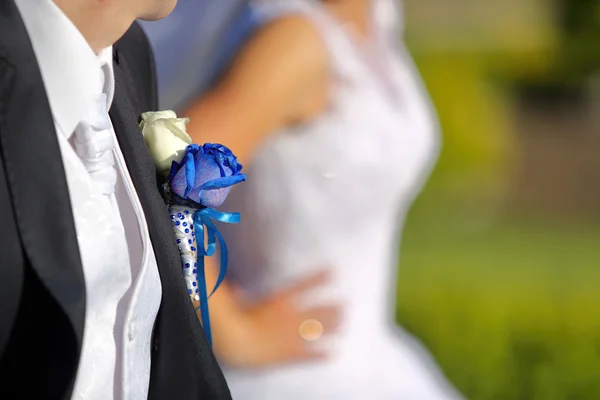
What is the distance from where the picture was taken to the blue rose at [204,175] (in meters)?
0.69

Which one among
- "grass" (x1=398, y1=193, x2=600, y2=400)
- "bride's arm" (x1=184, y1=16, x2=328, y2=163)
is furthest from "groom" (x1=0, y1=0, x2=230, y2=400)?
"grass" (x1=398, y1=193, x2=600, y2=400)

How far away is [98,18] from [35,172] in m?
0.15

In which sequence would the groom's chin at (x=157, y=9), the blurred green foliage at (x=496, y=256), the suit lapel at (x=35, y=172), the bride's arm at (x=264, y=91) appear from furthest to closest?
the blurred green foliage at (x=496, y=256) → the bride's arm at (x=264, y=91) → the groom's chin at (x=157, y=9) → the suit lapel at (x=35, y=172)

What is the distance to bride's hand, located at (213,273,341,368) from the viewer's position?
1177 millimetres

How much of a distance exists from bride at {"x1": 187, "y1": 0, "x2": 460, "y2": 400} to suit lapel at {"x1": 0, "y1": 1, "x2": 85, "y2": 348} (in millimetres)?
619

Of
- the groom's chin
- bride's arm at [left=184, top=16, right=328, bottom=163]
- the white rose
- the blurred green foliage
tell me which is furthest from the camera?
the blurred green foliage

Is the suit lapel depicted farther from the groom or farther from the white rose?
the white rose

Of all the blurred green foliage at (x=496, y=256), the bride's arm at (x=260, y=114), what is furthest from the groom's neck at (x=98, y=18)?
the blurred green foliage at (x=496, y=256)

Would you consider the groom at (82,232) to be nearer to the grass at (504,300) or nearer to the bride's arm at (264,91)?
the bride's arm at (264,91)

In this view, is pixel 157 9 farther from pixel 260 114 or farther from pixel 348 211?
pixel 348 211

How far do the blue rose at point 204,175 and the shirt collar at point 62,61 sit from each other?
0.15m

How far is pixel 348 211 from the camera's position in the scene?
4.00ft

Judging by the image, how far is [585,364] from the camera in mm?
1305

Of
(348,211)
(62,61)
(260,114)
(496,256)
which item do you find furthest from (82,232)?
(496,256)
